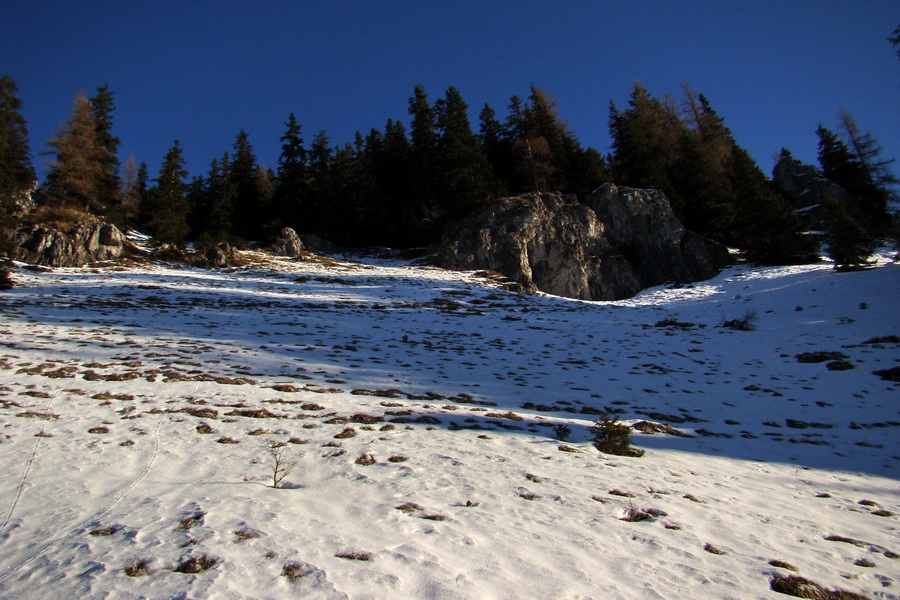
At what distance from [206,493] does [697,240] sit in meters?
43.6

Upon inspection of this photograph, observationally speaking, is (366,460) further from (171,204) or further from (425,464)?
(171,204)

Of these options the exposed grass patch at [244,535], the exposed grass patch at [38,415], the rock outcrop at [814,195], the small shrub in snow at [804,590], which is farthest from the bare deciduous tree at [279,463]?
the rock outcrop at [814,195]

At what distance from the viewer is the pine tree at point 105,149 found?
3669 cm

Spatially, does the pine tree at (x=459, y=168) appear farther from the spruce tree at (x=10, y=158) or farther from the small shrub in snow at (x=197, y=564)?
the small shrub in snow at (x=197, y=564)

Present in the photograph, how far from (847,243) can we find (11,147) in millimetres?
53730

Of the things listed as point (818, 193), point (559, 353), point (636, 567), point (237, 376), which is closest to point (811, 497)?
point (636, 567)

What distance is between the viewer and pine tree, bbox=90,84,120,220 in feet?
120

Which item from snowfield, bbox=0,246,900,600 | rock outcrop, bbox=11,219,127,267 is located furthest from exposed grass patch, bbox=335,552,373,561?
rock outcrop, bbox=11,219,127,267

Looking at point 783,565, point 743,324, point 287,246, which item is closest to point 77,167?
point 287,246

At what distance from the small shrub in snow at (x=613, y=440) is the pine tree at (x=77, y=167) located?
142 feet

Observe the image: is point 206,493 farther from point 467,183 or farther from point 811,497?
point 467,183

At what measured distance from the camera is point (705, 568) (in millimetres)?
2916

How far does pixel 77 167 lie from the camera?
3325 cm

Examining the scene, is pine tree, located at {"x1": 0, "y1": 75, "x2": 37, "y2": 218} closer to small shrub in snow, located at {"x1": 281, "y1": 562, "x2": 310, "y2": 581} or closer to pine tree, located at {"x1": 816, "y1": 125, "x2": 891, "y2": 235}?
small shrub in snow, located at {"x1": 281, "y1": 562, "x2": 310, "y2": 581}
